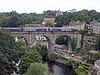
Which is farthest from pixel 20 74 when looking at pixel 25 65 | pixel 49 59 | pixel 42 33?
pixel 42 33

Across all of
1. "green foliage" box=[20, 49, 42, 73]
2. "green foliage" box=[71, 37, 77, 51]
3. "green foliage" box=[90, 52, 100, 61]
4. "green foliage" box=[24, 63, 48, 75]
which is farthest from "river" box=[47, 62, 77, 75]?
"green foliage" box=[24, 63, 48, 75]

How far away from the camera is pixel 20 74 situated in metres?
31.6

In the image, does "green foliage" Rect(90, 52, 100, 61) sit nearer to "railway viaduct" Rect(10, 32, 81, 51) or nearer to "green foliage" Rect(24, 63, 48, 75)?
"railway viaduct" Rect(10, 32, 81, 51)

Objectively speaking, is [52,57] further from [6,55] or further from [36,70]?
[36,70]

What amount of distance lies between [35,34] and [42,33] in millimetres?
1309

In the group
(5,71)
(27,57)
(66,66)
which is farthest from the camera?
(66,66)

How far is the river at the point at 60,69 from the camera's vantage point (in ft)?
130

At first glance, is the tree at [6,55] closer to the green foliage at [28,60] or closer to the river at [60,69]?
the green foliage at [28,60]

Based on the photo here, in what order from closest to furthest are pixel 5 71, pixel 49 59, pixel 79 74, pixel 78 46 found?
pixel 5 71 → pixel 79 74 → pixel 49 59 → pixel 78 46

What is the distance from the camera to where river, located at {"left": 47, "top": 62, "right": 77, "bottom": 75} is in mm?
39603

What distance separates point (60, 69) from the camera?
139 feet

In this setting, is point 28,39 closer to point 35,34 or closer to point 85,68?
point 35,34

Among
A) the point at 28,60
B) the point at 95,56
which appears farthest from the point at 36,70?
the point at 95,56

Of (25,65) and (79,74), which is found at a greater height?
(25,65)
